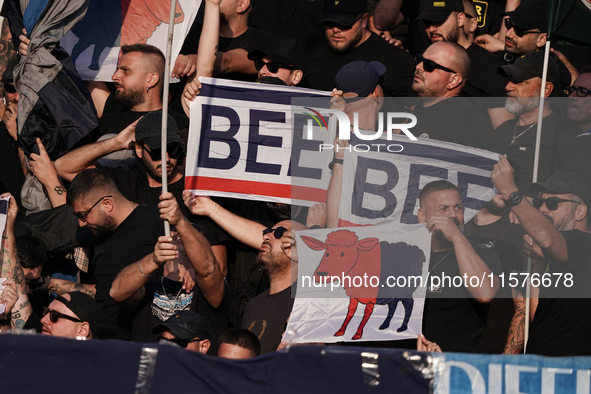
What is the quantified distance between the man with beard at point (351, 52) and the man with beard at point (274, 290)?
1.79 meters

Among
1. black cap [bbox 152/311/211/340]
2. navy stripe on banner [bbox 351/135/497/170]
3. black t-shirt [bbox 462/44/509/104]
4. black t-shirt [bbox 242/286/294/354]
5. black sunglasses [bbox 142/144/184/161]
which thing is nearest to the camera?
black cap [bbox 152/311/211/340]

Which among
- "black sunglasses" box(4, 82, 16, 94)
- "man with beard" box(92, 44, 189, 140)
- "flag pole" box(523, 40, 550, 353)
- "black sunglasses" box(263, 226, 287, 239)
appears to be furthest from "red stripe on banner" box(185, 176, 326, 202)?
"black sunglasses" box(4, 82, 16, 94)

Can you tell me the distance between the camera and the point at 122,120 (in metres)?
6.82

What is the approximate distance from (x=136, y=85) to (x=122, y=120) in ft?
1.01

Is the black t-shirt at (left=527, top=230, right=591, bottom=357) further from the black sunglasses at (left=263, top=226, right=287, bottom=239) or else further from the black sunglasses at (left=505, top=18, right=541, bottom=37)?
the black sunglasses at (left=505, top=18, right=541, bottom=37)

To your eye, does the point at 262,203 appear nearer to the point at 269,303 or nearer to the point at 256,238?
the point at 256,238

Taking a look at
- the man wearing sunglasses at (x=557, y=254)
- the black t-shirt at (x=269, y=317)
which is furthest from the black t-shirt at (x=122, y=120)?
the man wearing sunglasses at (x=557, y=254)

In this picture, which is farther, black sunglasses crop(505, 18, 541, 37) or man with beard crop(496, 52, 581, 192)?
black sunglasses crop(505, 18, 541, 37)

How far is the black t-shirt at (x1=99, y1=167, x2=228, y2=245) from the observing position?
5.90m

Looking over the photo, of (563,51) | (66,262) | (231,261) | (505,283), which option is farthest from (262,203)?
(563,51)

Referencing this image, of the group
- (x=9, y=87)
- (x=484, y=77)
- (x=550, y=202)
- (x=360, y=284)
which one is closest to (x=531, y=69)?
(x=484, y=77)

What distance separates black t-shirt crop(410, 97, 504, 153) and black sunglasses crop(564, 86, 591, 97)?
73 cm

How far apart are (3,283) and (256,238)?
5.61 ft

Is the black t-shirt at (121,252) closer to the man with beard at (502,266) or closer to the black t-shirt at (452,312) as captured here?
the black t-shirt at (452,312)
